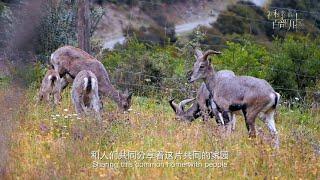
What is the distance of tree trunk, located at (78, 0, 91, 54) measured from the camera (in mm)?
13641

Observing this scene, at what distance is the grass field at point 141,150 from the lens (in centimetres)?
689

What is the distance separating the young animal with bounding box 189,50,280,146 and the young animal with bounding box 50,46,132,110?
1.97 metres

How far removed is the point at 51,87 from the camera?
12.5 meters

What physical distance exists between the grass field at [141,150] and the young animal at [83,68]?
198cm

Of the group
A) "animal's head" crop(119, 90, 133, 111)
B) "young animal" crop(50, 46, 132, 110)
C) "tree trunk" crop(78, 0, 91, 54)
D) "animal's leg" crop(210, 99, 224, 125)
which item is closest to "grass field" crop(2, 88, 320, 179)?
"animal's leg" crop(210, 99, 224, 125)

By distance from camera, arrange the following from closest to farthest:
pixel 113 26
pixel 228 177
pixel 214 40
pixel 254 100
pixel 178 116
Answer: pixel 228 177 → pixel 254 100 → pixel 178 116 → pixel 214 40 → pixel 113 26

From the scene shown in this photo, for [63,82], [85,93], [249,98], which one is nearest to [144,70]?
[63,82]

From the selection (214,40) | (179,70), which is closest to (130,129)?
(179,70)

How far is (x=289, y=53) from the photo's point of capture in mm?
16109

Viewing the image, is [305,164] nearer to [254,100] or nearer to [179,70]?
[254,100]

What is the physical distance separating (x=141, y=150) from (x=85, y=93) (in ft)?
10.3

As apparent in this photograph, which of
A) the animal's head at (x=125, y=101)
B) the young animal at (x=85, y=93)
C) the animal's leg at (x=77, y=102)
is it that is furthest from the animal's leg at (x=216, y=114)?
the animal's leg at (x=77, y=102)

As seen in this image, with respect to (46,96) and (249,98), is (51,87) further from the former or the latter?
(249,98)

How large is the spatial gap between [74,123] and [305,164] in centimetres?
313
